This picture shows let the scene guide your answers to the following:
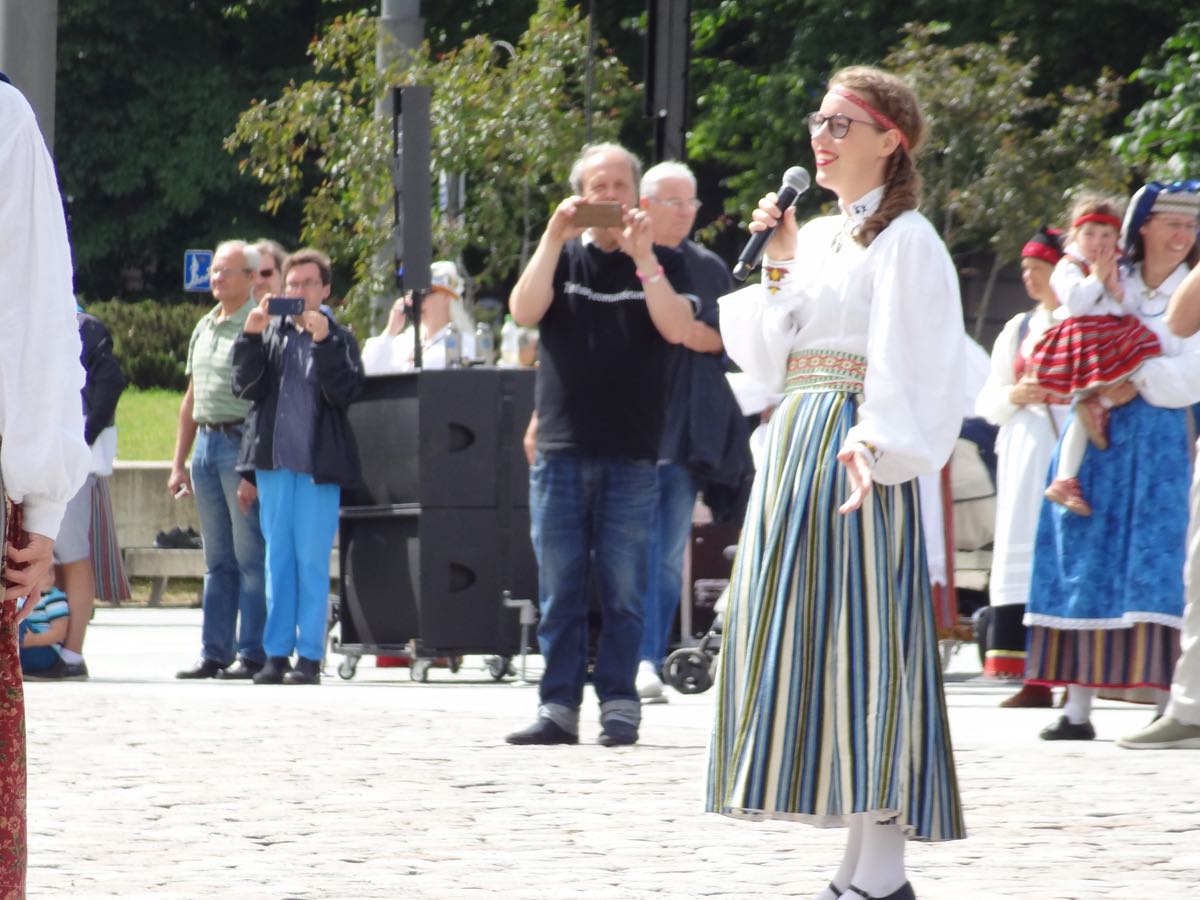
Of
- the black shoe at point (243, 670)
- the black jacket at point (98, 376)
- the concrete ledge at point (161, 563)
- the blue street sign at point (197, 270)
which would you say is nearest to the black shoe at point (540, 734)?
the black shoe at point (243, 670)

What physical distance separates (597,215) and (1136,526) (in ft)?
7.33

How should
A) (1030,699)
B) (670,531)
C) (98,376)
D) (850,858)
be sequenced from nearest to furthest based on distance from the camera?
(850,858), (1030,699), (670,531), (98,376)

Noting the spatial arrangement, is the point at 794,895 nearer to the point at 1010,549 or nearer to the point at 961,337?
→ the point at 961,337

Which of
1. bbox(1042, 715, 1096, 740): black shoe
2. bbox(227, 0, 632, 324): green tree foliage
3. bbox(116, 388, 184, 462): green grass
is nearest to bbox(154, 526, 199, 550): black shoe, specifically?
bbox(227, 0, 632, 324): green tree foliage

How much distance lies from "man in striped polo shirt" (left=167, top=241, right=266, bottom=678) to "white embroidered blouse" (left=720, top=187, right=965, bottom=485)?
263 inches

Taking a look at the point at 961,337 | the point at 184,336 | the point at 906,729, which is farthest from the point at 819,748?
the point at 184,336

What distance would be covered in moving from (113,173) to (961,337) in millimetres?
38914

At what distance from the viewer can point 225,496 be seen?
12211 mm

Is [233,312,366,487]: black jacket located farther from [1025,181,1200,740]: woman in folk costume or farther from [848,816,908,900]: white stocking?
[848,816,908,900]: white stocking

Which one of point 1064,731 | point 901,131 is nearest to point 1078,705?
point 1064,731

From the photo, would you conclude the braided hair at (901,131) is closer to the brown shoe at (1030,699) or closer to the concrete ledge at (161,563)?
the brown shoe at (1030,699)

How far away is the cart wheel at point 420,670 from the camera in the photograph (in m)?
12.4

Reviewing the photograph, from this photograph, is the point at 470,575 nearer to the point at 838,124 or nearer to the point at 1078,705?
the point at 1078,705

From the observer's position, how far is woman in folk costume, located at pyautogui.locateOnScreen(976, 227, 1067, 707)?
1045 cm
